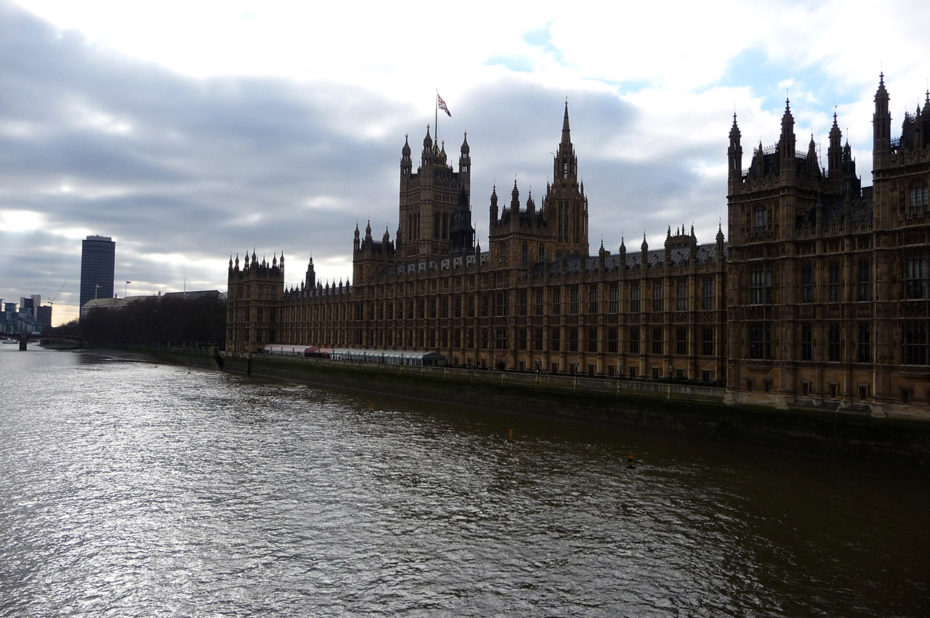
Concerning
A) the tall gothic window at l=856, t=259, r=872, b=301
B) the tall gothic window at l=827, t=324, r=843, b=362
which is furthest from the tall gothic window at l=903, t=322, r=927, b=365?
the tall gothic window at l=827, t=324, r=843, b=362

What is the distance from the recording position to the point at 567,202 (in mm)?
133625

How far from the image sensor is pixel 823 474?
133ft

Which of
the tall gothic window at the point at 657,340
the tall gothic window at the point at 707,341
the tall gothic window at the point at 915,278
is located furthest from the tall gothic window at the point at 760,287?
the tall gothic window at the point at 657,340

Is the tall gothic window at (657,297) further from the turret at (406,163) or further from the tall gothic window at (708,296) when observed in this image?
the turret at (406,163)

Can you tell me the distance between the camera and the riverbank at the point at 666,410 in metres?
43.2

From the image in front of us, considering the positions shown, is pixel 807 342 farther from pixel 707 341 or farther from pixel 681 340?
pixel 681 340

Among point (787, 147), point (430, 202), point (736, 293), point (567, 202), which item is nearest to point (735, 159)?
point (787, 147)

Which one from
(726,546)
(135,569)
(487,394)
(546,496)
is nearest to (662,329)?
(487,394)

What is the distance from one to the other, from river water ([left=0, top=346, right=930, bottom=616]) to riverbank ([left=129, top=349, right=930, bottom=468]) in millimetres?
1604

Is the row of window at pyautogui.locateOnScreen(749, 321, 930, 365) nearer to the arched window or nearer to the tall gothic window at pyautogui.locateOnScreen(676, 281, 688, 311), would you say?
the arched window

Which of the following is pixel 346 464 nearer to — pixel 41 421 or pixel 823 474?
pixel 823 474

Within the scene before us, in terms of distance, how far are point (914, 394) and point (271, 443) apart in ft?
152

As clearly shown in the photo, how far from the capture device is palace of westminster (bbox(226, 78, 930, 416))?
4641 centimetres

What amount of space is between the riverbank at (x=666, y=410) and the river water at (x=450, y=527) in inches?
63.2
